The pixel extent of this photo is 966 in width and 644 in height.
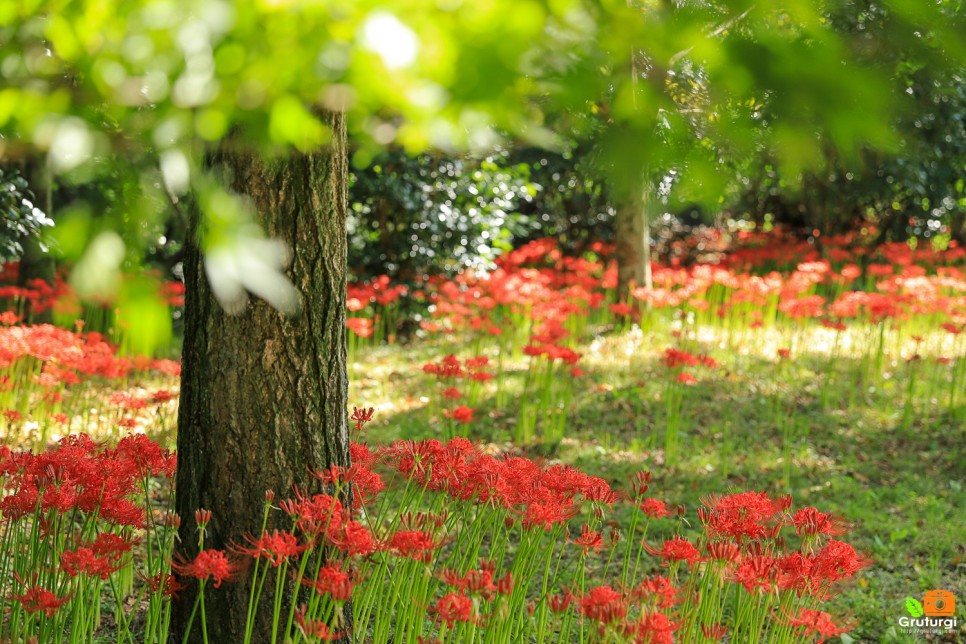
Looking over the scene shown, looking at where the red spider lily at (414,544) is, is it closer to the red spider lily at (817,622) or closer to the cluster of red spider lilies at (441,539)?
the cluster of red spider lilies at (441,539)

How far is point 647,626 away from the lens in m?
1.93

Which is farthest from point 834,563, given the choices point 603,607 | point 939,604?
point 939,604

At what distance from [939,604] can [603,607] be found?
8.48ft

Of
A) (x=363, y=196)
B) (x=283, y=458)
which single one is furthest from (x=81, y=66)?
(x=363, y=196)

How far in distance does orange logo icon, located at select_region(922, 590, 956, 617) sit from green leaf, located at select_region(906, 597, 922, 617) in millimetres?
30

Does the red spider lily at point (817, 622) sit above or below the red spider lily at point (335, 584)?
below

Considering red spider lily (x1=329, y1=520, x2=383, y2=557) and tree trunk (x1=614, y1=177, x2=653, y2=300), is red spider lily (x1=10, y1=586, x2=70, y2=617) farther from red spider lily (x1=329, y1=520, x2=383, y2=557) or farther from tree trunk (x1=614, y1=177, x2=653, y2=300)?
tree trunk (x1=614, y1=177, x2=653, y2=300)

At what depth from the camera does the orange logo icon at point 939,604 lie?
3733 mm

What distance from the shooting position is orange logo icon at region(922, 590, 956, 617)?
3.73 meters

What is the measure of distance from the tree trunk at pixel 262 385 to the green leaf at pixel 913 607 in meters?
2.56

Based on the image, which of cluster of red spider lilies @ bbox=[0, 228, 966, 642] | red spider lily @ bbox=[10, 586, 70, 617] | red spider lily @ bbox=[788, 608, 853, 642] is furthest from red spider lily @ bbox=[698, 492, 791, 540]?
red spider lily @ bbox=[10, 586, 70, 617]

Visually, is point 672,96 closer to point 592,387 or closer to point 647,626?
point 647,626

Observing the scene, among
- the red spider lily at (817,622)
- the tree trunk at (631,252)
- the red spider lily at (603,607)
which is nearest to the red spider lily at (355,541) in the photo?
the red spider lily at (603,607)

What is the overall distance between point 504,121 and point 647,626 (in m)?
1.36
